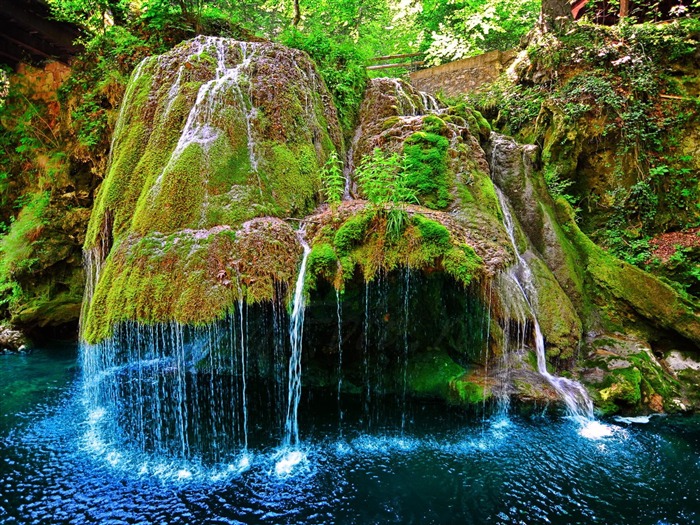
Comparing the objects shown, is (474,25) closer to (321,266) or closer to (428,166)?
(428,166)

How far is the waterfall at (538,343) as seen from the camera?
6.40 meters

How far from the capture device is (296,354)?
598 cm

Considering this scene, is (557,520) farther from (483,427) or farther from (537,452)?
(483,427)

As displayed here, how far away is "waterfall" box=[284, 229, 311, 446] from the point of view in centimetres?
538

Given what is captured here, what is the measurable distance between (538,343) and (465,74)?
11.7 metres

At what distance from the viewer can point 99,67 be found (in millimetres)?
9898

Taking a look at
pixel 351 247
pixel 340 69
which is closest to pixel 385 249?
pixel 351 247

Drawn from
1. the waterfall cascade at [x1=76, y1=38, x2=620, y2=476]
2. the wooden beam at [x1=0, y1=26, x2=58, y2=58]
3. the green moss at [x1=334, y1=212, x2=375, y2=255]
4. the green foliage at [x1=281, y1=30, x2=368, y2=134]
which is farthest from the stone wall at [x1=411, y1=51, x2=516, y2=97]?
the wooden beam at [x1=0, y1=26, x2=58, y2=58]

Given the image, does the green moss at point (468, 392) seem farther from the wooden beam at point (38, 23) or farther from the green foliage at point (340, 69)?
the wooden beam at point (38, 23)

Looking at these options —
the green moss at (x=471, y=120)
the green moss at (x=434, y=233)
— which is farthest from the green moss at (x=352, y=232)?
the green moss at (x=471, y=120)

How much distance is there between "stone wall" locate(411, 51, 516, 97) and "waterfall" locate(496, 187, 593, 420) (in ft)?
26.7

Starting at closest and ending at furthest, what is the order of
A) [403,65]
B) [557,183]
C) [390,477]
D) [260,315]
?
[390,477] → [260,315] → [557,183] → [403,65]

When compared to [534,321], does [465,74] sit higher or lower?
higher

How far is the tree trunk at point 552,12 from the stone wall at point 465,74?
1.54m
